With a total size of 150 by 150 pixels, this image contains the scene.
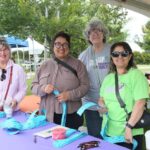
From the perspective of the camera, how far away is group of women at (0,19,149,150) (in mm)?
2047

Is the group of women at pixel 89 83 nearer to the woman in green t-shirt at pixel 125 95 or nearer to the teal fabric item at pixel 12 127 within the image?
the woman in green t-shirt at pixel 125 95

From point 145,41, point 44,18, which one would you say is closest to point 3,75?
point 44,18

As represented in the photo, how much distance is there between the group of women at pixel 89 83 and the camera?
2.05 meters

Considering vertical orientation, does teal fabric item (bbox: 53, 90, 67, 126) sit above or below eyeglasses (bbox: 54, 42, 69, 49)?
below

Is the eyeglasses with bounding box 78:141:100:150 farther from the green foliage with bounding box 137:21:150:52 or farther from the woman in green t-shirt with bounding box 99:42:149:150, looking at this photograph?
the green foliage with bounding box 137:21:150:52

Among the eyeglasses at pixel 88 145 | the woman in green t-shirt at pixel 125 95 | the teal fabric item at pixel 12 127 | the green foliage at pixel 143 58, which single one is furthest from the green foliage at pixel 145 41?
the eyeglasses at pixel 88 145

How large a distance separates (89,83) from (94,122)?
36 centimetres

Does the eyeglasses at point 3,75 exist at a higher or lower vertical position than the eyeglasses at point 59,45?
lower

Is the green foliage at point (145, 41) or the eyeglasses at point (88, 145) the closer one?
the eyeglasses at point (88, 145)

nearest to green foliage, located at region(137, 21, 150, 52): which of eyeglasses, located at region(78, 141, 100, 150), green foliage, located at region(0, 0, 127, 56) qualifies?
green foliage, located at region(0, 0, 127, 56)

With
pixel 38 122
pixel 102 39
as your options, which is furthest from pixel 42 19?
pixel 38 122

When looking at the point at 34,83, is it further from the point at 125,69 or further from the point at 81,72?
the point at 125,69

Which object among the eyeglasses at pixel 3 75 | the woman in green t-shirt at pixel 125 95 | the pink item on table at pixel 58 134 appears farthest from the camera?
the eyeglasses at pixel 3 75

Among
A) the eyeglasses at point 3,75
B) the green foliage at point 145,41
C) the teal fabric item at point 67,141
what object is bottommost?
the teal fabric item at point 67,141
